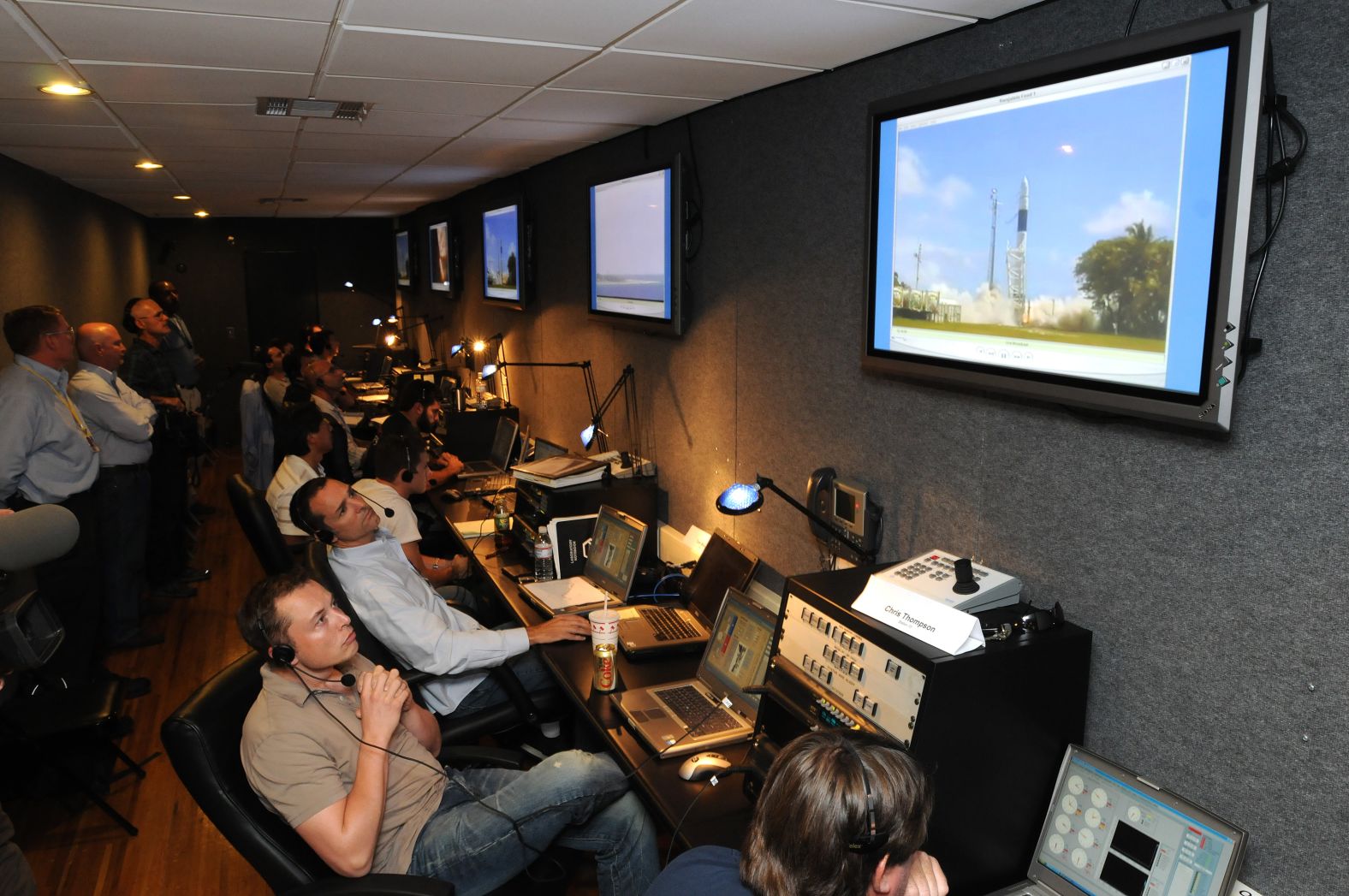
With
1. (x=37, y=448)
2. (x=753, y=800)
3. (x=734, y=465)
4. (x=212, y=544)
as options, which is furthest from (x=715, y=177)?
(x=212, y=544)

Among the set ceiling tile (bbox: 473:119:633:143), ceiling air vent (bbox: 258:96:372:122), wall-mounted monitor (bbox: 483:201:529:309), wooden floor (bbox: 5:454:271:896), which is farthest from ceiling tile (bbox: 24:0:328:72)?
wall-mounted monitor (bbox: 483:201:529:309)

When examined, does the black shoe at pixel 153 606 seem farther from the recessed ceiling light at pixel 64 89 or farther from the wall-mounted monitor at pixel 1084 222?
the wall-mounted monitor at pixel 1084 222

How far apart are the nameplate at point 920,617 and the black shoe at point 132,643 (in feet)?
12.3

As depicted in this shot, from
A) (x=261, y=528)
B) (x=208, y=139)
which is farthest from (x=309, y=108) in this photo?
(x=261, y=528)

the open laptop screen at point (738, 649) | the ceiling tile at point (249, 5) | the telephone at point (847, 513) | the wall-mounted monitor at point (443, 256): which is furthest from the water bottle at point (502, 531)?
the wall-mounted monitor at point (443, 256)

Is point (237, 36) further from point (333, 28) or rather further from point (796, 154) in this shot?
point (796, 154)

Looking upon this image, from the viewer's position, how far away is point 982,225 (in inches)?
70.4

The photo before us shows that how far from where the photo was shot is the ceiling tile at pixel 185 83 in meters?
2.30

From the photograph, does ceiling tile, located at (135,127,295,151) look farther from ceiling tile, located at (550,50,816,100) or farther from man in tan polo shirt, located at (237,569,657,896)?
man in tan polo shirt, located at (237,569,657,896)

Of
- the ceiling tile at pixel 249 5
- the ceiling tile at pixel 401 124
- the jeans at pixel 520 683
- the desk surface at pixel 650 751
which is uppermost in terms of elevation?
the ceiling tile at pixel 401 124

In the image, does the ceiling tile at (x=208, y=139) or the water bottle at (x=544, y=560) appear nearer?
the water bottle at (x=544, y=560)

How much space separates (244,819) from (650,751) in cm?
81

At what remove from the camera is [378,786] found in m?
1.79

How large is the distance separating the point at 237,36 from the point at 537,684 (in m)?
1.87
